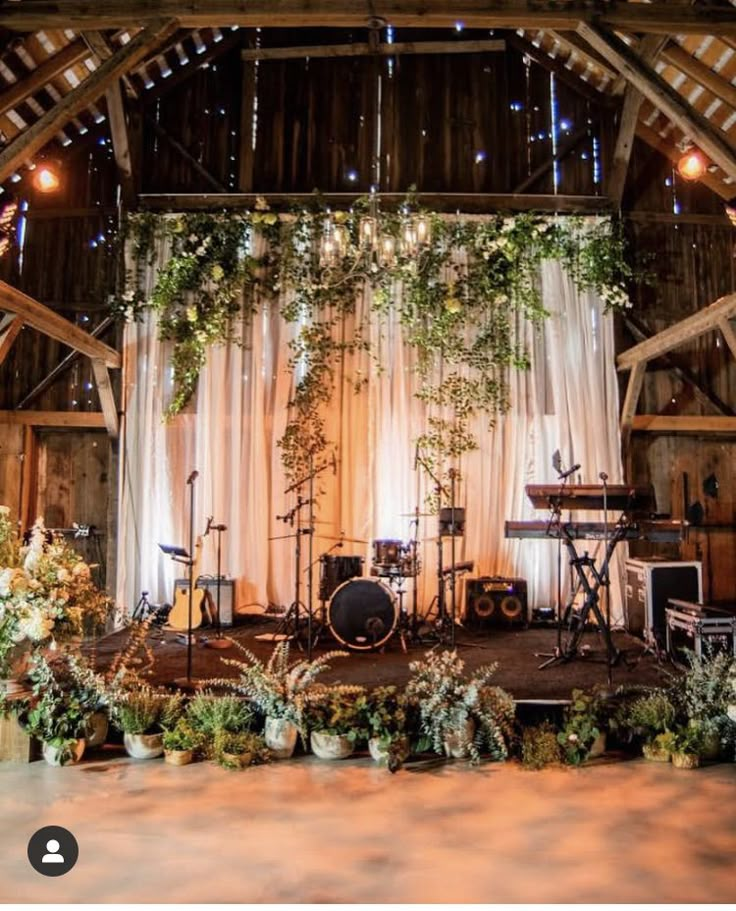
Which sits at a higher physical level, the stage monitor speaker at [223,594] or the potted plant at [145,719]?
the stage monitor speaker at [223,594]

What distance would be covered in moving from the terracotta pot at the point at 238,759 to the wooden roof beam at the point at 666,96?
16.6 feet

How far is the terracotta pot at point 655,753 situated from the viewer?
434cm

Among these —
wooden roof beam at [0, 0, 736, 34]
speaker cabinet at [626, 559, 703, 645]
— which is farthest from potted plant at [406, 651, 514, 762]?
wooden roof beam at [0, 0, 736, 34]

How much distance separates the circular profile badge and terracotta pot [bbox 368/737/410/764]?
1755 mm

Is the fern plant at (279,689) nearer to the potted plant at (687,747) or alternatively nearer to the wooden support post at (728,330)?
the potted plant at (687,747)

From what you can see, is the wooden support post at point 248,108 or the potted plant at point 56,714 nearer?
the potted plant at point 56,714

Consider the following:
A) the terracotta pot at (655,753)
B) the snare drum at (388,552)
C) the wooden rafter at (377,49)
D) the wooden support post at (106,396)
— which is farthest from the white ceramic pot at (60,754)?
the wooden rafter at (377,49)

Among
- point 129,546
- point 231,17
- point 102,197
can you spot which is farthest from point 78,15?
point 129,546

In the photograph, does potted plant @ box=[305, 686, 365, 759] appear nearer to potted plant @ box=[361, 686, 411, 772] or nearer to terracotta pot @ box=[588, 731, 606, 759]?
potted plant @ box=[361, 686, 411, 772]

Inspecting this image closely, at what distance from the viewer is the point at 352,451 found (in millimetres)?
7828

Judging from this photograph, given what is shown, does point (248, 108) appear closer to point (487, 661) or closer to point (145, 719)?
point (487, 661)

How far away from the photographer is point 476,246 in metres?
7.84

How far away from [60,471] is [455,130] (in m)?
6.02

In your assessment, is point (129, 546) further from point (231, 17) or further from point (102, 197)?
point (231, 17)
